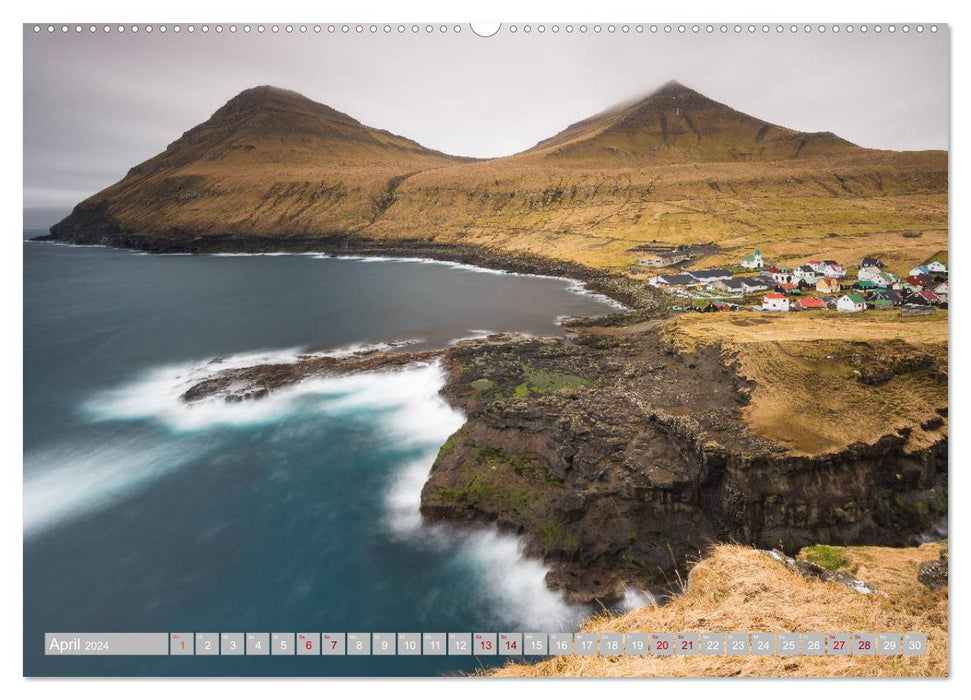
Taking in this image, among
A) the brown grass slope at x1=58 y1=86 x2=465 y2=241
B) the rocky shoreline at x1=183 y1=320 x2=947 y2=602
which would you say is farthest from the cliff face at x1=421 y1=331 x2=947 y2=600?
the brown grass slope at x1=58 y1=86 x2=465 y2=241

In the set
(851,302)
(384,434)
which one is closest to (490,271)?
(851,302)

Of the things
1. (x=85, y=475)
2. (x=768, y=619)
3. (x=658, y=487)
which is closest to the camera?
(x=768, y=619)

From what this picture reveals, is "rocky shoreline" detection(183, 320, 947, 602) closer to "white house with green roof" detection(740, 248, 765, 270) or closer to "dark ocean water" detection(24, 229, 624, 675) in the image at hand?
"dark ocean water" detection(24, 229, 624, 675)

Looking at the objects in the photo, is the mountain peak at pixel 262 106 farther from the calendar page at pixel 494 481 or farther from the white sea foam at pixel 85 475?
the white sea foam at pixel 85 475

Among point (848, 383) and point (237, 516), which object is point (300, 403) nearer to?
point (237, 516)

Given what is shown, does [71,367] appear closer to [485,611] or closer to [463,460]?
[463,460]

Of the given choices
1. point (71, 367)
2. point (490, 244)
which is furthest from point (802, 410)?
point (490, 244)
